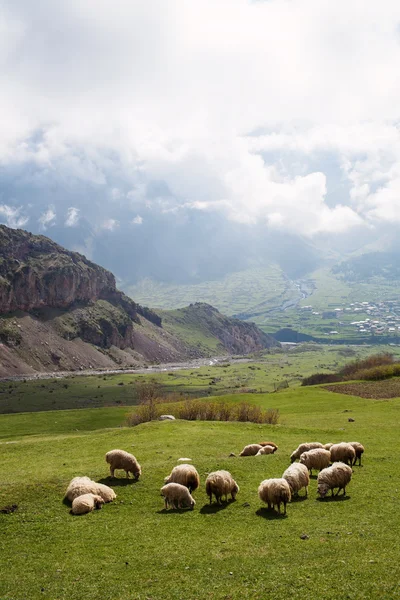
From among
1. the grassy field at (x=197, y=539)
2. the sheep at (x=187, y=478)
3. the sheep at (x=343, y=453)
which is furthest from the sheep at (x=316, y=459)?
the sheep at (x=187, y=478)

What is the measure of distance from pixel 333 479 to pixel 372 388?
67250 mm

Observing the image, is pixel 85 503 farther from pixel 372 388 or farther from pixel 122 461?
→ pixel 372 388

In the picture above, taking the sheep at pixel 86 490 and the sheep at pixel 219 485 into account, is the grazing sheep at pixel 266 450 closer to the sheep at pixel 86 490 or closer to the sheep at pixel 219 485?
the sheep at pixel 219 485

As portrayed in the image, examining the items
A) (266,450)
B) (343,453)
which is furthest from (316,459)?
(266,450)

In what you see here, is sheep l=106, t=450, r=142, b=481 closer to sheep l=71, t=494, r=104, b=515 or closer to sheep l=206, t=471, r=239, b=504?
sheep l=71, t=494, r=104, b=515

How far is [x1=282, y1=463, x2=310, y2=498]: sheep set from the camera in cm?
2338

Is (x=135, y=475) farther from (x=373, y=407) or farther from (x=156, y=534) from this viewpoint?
(x=373, y=407)

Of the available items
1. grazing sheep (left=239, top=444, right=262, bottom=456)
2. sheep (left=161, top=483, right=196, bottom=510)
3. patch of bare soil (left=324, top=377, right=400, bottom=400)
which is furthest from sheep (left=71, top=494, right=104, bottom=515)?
patch of bare soil (left=324, top=377, right=400, bottom=400)

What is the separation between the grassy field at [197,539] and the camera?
1476cm

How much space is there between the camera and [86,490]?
76.7ft

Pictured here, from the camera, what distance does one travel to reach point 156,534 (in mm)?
19312

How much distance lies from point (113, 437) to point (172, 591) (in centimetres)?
3076

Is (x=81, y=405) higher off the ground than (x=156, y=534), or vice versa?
(x=156, y=534)

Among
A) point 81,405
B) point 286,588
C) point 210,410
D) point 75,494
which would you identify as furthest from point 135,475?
point 81,405
